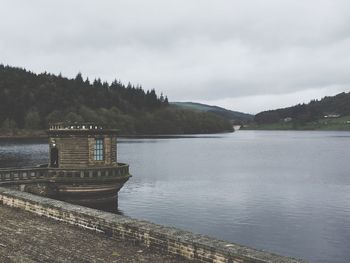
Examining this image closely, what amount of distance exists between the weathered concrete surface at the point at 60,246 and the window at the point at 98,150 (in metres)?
14.5

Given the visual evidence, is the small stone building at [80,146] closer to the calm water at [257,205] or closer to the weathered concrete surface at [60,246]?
the calm water at [257,205]

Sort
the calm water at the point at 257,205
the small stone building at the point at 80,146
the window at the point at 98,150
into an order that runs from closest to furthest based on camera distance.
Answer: the calm water at the point at 257,205
the small stone building at the point at 80,146
the window at the point at 98,150

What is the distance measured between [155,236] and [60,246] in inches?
120

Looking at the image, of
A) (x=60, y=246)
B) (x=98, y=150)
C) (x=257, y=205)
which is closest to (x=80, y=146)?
(x=98, y=150)

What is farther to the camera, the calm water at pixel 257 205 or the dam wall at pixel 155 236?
the calm water at pixel 257 205

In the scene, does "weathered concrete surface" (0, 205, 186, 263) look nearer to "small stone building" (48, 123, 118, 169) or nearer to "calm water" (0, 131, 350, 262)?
"calm water" (0, 131, 350, 262)

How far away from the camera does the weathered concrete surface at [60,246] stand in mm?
12438

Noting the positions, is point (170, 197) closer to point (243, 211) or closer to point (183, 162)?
point (243, 211)

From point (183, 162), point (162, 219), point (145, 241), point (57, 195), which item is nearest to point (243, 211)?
point (162, 219)

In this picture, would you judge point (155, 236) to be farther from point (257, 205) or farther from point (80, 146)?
point (257, 205)

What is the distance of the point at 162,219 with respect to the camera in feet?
102

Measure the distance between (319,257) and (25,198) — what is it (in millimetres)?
14938

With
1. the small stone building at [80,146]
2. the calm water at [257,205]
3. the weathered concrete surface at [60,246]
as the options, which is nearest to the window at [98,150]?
the small stone building at [80,146]

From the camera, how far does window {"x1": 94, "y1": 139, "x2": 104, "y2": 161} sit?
1232 inches
